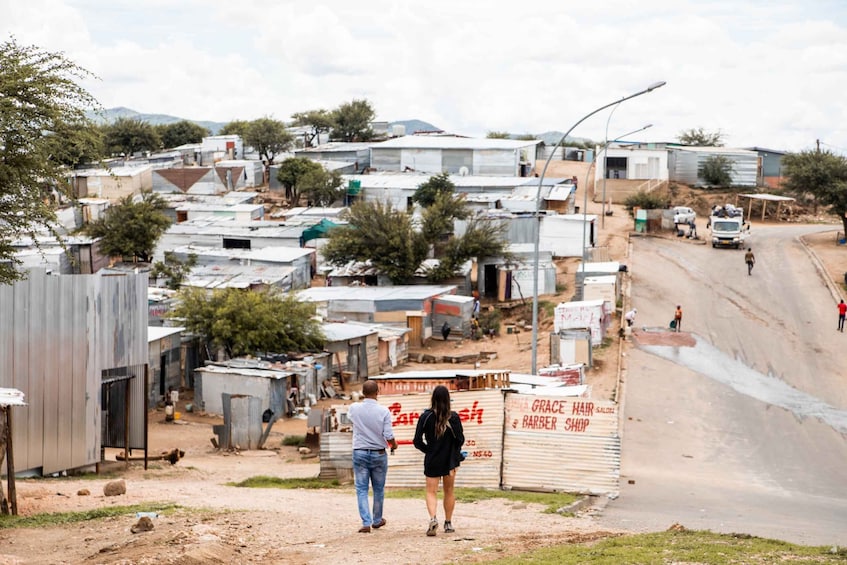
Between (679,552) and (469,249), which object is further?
(469,249)

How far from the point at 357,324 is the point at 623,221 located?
96.7 feet

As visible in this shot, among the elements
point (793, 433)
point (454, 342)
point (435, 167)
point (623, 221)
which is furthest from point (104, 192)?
point (793, 433)

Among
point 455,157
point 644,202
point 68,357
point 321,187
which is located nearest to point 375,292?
point 644,202

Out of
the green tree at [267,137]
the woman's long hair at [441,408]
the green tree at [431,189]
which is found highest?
the green tree at [267,137]

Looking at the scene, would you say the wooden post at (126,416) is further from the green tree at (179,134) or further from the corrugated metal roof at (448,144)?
the green tree at (179,134)

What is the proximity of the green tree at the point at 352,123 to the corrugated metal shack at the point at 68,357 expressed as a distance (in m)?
90.3

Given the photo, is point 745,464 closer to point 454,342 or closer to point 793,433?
point 793,433

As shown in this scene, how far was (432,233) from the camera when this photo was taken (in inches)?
1925

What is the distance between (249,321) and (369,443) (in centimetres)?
2243

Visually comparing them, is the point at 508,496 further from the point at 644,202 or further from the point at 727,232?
the point at 644,202

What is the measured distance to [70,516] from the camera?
1217cm

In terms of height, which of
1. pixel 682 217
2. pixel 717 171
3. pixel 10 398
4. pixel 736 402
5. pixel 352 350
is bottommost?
pixel 736 402

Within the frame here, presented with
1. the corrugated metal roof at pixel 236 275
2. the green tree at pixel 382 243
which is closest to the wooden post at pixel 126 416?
the corrugated metal roof at pixel 236 275

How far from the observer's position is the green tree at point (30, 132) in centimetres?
1189
